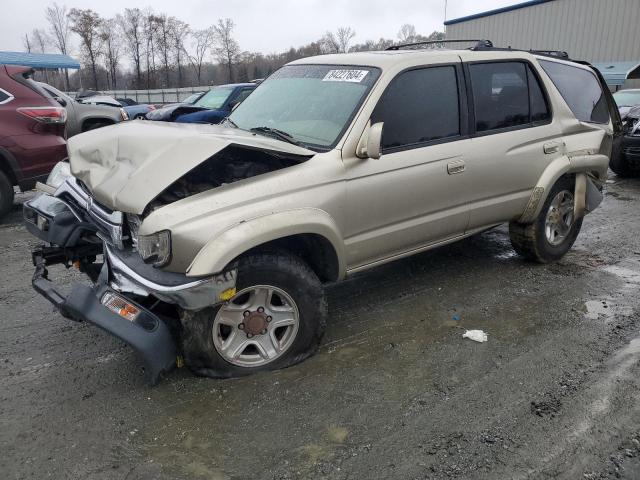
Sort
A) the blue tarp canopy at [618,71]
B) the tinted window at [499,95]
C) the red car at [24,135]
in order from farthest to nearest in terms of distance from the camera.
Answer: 1. the blue tarp canopy at [618,71]
2. the red car at [24,135]
3. the tinted window at [499,95]

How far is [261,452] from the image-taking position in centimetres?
261

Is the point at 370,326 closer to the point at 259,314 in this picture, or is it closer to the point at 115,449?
the point at 259,314

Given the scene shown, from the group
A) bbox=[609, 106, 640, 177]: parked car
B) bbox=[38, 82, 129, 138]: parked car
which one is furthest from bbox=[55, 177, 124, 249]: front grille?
bbox=[609, 106, 640, 177]: parked car

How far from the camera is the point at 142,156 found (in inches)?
122

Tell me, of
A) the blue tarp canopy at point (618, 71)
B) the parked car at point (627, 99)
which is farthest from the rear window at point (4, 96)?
the blue tarp canopy at point (618, 71)

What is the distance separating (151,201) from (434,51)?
2.51 metres

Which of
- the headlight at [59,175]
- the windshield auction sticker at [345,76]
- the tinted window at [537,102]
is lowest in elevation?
the headlight at [59,175]

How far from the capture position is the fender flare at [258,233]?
9.13 feet

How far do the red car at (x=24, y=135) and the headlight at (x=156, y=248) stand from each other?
4717mm

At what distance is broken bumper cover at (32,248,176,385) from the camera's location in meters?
2.78

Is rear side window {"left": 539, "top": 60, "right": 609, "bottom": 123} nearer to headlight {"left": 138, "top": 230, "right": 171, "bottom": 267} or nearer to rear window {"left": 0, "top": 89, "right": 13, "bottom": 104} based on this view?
headlight {"left": 138, "top": 230, "right": 171, "bottom": 267}

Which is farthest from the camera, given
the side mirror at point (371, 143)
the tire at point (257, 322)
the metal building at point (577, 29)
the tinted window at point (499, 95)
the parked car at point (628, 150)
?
the metal building at point (577, 29)

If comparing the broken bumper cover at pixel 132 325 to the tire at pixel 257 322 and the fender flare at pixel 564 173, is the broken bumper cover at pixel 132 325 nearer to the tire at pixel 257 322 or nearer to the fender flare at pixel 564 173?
the tire at pixel 257 322

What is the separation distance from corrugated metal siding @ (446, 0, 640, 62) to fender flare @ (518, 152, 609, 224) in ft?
76.5
